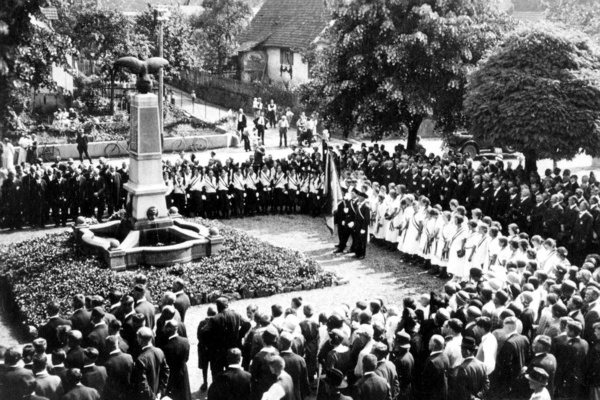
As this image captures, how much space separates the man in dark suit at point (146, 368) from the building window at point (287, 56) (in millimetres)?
38807

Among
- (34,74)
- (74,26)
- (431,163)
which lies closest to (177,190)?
(34,74)

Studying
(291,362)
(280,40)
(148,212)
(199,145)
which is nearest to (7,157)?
(199,145)

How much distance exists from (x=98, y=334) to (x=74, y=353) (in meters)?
1.01

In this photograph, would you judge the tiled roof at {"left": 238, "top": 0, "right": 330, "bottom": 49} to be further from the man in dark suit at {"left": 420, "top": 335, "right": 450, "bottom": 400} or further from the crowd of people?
the man in dark suit at {"left": 420, "top": 335, "right": 450, "bottom": 400}

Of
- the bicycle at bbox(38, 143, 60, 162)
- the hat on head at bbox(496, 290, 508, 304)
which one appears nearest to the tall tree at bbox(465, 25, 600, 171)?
the hat on head at bbox(496, 290, 508, 304)

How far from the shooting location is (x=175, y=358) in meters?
10.0

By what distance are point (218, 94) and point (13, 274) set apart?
34.0 m

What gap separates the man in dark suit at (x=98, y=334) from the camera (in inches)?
396

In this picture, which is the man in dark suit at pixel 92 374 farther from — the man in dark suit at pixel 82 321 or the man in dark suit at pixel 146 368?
the man in dark suit at pixel 82 321

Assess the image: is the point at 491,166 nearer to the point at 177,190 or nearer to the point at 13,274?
the point at 177,190

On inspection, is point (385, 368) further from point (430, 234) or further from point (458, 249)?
point (430, 234)

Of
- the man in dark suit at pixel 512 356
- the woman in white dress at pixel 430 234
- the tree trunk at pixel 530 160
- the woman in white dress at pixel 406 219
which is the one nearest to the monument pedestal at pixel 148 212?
the woman in white dress at pixel 406 219

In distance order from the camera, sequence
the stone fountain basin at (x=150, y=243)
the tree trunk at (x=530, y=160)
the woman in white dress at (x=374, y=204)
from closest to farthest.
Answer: the stone fountain basin at (x=150, y=243) → the woman in white dress at (x=374, y=204) → the tree trunk at (x=530, y=160)

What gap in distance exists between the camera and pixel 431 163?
23.5 m
